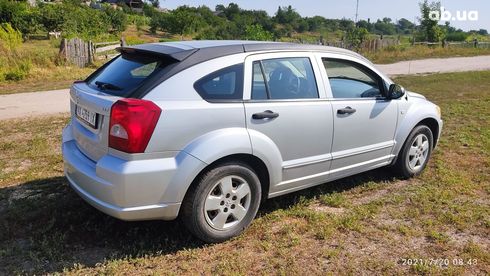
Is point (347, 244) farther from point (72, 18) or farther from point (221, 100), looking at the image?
point (72, 18)

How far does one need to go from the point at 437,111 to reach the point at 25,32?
134 ft

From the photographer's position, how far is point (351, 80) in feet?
15.1

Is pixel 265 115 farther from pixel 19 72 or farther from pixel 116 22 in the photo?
pixel 116 22

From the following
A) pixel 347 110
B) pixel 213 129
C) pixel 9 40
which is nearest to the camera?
pixel 213 129

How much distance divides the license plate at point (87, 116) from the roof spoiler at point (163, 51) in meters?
0.67

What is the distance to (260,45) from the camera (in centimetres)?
388

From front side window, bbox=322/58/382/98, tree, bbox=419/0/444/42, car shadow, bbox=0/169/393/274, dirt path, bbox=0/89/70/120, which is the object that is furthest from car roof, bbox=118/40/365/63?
tree, bbox=419/0/444/42

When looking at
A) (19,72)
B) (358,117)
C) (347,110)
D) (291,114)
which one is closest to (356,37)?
(19,72)

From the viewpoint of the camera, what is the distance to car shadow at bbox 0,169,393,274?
3.29 meters

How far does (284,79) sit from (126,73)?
4.46 feet

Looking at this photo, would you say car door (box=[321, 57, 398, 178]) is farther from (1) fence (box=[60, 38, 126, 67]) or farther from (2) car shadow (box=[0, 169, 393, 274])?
(1) fence (box=[60, 38, 126, 67])

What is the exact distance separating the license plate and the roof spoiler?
669 millimetres

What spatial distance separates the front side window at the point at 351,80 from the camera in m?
4.28

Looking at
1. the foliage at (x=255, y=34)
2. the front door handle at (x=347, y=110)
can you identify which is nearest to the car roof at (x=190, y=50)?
the front door handle at (x=347, y=110)
